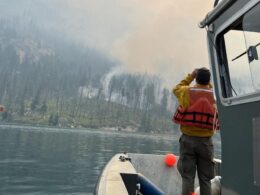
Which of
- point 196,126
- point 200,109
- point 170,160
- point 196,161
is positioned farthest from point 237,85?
point 170,160

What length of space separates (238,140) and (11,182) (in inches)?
949

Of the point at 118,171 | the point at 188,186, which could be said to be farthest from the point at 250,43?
the point at 118,171

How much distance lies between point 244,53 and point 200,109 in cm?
172

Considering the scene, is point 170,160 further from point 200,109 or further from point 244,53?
point 244,53

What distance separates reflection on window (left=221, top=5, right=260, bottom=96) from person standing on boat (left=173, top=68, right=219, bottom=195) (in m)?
1.15

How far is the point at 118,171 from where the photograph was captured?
6.63 meters

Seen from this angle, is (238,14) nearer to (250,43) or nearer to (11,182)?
(250,43)

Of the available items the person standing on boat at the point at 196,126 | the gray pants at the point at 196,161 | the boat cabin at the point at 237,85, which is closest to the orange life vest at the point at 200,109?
the person standing on boat at the point at 196,126

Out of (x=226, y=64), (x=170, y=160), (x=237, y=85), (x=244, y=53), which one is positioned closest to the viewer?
(x=244, y=53)

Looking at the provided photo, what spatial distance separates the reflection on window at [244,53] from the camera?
11.9ft

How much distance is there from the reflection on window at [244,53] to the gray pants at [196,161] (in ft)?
5.37

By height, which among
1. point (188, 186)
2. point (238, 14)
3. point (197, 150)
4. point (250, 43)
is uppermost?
point (238, 14)

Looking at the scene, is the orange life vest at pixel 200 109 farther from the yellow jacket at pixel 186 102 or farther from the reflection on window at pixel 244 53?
the reflection on window at pixel 244 53

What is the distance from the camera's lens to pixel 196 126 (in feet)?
18.0
